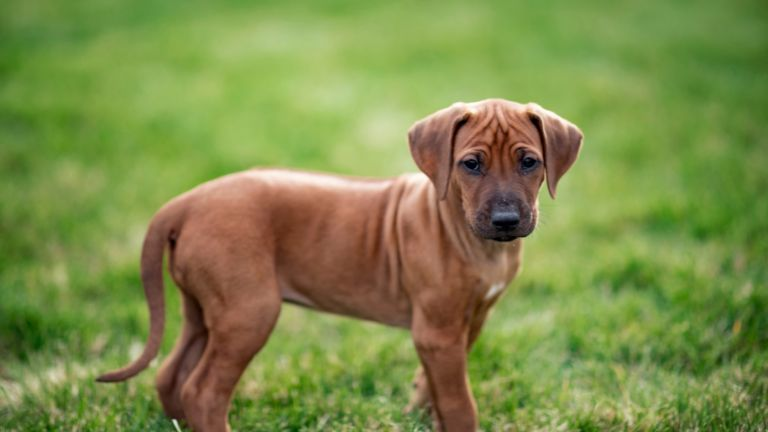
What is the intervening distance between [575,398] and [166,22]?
11015mm

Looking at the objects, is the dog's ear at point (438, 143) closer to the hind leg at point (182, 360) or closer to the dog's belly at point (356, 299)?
the dog's belly at point (356, 299)

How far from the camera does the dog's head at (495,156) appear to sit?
380cm

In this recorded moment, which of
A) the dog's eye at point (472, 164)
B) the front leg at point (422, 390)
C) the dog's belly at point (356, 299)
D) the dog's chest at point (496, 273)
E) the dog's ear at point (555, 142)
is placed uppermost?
the dog's ear at point (555, 142)

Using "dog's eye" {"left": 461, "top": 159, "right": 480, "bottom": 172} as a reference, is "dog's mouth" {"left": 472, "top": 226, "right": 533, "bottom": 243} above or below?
below

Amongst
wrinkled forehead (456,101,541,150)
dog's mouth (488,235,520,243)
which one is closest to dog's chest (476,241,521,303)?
dog's mouth (488,235,520,243)

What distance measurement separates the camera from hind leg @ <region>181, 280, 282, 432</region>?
412 centimetres

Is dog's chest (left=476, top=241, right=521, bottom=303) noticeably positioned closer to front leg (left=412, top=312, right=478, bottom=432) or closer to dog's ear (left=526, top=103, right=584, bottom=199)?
front leg (left=412, top=312, right=478, bottom=432)

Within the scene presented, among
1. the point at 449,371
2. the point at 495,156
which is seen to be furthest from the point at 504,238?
the point at 449,371

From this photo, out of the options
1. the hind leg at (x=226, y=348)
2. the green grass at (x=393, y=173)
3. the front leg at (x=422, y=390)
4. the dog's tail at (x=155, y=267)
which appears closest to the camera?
the hind leg at (x=226, y=348)

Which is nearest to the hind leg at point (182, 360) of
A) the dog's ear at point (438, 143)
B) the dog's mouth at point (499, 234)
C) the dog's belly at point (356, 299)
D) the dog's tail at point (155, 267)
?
the dog's tail at point (155, 267)

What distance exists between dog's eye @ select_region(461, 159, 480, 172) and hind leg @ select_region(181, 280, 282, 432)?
3.99 ft

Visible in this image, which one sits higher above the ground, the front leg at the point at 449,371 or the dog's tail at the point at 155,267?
the dog's tail at the point at 155,267

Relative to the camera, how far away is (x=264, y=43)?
40.7 feet

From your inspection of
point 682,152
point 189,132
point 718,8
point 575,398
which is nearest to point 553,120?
point 575,398
